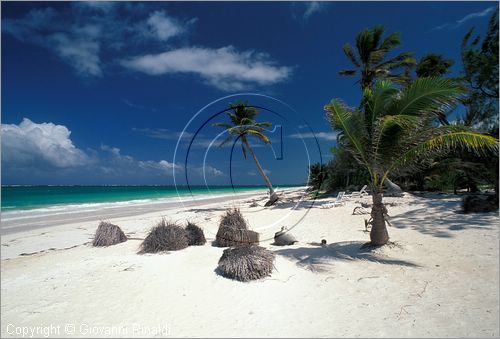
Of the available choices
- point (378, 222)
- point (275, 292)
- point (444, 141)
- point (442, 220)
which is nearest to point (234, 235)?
point (275, 292)

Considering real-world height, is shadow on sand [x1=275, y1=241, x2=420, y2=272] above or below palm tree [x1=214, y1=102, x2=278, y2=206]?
below

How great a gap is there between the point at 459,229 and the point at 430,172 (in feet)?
38.8

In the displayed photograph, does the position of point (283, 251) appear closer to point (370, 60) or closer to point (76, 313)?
point (76, 313)

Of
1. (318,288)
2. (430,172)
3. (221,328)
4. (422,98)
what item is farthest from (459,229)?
(430,172)

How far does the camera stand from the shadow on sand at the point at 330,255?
608cm

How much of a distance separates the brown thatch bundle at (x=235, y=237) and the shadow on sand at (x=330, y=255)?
108 cm

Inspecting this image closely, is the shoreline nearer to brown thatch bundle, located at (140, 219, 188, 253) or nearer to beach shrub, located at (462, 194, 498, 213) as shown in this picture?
brown thatch bundle, located at (140, 219, 188, 253)

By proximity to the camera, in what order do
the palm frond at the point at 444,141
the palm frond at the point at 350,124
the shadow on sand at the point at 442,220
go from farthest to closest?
the shadow on sand at the point at 442,220
the palm frond at the point at 350,124
the palm frond at the point at 444,141

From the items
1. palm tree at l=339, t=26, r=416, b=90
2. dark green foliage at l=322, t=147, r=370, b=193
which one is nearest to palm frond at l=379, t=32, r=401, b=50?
palm tree at l=339, t=26, r=416, b=90

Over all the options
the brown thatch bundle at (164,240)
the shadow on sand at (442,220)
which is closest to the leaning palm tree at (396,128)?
the shadow on sand at (442,220)

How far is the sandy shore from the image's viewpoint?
3627 mm

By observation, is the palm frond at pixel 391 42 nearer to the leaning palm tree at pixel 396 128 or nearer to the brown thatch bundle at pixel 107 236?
the leaning palm tree at pixel 396 128

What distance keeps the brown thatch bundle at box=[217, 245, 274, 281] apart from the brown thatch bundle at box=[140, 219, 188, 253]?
91.6 inches

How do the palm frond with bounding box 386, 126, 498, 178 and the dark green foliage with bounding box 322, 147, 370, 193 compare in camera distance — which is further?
the dark green foliage with bounding box 322, 147, 370, 193
